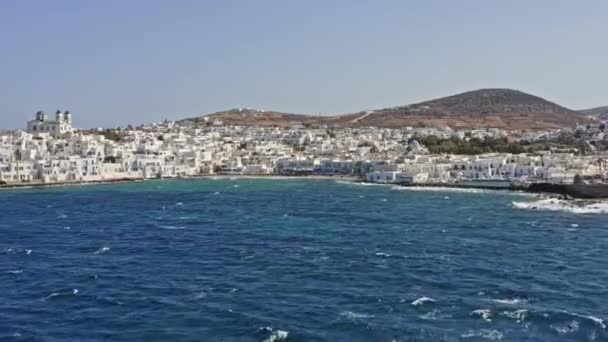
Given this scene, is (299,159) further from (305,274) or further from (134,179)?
(305,274)

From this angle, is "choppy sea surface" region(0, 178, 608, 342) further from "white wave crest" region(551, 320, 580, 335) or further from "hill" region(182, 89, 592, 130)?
"hill" region(182, 89, 592, 130)

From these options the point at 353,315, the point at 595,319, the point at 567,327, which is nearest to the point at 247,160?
the point at 353,315

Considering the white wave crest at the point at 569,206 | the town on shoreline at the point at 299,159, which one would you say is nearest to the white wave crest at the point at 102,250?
the white wave crest at the point at 569,206

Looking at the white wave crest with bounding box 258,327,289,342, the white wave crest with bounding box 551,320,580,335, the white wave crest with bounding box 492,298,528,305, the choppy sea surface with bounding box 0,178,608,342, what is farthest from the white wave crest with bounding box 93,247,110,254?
the white wave crest with bounding box 551,320,580,335

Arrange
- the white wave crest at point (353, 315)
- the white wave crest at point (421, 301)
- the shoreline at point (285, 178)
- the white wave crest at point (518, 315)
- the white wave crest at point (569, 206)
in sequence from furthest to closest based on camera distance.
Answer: the shoreline at point (285, 178) < the white wave crest at point (569, 206) < the white wave crest at point (421, 301) < the white wave crest at point (353, 315) < the white wave crest at point (518, 315)

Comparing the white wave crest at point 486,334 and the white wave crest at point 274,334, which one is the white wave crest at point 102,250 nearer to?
→ the white wave crest at point 274,334

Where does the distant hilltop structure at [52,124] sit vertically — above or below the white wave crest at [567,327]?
above
